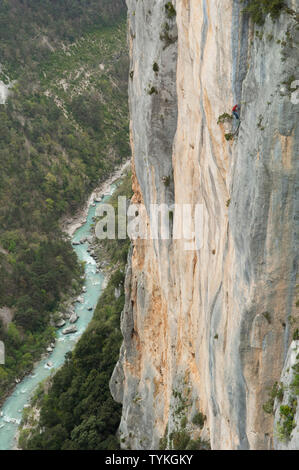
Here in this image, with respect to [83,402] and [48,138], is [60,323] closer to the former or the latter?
[83,402]

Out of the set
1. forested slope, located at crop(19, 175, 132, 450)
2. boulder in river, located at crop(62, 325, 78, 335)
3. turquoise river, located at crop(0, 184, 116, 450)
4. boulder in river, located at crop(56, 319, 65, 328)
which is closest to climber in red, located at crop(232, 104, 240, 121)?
forested slope, located at crop(19, 175, 132, 450)

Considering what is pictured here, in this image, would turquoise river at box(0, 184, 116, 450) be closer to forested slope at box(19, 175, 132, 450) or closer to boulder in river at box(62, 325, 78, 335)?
boulder in river at box(62, 325, 78, 335)

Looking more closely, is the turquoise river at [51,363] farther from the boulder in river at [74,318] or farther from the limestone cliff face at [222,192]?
the limestone cliff face at [222,192]

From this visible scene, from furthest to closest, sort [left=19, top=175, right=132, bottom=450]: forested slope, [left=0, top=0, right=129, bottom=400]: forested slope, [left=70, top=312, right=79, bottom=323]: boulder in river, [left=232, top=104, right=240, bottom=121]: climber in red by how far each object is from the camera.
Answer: [left=0, top=0, right=129, bottom=400]: forested slope, [left=70, top=312, right=79, bottom=323]: boulder in river, [left=19, top=175, right=132, bottom=450]: forested slope, [left=232, top=104, right=240, bottom=121]: climber in red

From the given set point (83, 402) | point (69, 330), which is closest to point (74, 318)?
point (69, 330)
